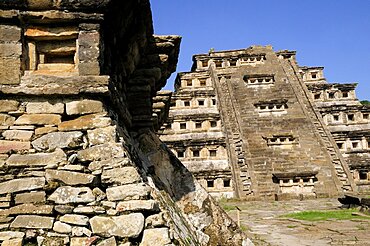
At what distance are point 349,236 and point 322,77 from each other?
85.4 ft

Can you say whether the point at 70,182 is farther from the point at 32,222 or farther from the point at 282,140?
the point at 282,140

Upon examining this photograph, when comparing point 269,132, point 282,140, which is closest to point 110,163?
point 282,140

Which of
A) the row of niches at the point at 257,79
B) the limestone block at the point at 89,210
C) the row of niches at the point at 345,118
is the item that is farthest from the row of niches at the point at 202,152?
the limestone block at the point at 89,210

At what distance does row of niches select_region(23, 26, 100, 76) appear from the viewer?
388cm

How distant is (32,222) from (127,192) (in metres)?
0.83

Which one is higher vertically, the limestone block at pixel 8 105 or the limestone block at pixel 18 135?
the limestone block at pixel 8 105

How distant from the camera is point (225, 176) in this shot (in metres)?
21.3

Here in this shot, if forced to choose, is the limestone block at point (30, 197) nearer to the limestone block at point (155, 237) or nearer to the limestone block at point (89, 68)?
the limestone block at point (155, 237)

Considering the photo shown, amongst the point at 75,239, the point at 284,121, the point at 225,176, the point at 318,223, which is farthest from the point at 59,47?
the point at 284,121

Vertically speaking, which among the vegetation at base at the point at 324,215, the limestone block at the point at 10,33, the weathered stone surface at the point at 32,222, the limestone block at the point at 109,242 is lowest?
the vegetation at base at the point at 324,215

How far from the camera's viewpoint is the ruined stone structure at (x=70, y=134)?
10.5 ft

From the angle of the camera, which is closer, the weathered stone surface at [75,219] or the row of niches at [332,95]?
the weathered stone surface at [75,219]

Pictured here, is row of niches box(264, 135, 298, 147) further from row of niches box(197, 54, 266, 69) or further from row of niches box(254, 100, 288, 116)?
row of niches box(197, 54, 266, 69)

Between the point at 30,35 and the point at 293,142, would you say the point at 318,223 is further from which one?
the point at 293,142
